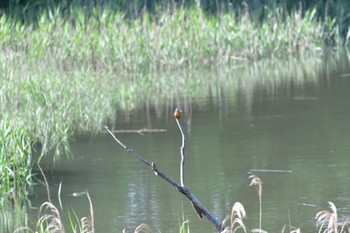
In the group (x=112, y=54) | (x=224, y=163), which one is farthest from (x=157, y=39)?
(x=224, y=163)

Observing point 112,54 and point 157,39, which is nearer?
point 112,54

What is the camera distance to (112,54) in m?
15.2

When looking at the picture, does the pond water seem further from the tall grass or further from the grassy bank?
the tall grass

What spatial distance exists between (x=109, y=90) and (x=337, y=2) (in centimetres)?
718

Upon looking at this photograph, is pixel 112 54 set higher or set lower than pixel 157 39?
lower

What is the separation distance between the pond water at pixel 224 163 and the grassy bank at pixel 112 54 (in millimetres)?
489

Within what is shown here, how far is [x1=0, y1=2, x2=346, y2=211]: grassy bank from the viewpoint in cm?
1060

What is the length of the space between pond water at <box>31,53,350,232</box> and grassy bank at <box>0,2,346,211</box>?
19.3 inches

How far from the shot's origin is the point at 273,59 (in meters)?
16.6

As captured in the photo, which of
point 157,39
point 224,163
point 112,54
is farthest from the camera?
point 157,39

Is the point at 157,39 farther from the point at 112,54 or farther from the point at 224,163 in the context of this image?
the point at 224,163

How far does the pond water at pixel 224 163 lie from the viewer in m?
6.95

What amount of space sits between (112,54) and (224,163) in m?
6.81

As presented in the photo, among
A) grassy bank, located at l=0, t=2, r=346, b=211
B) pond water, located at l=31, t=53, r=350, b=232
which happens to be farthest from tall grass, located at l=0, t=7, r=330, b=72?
pond water, located at l=31, t=53, r=350, b=232
